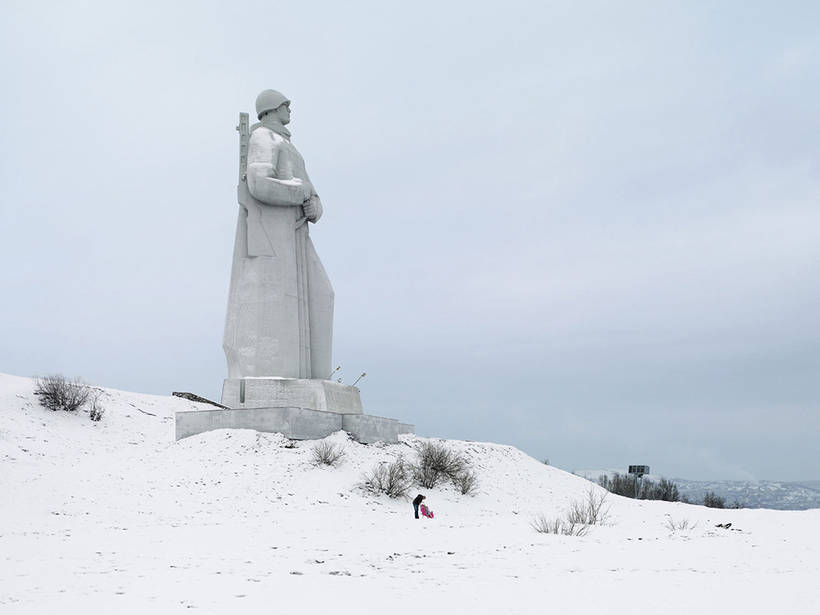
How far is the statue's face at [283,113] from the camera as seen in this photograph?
1719cm

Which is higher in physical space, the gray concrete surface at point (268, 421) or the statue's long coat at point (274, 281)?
the statue's long coat at point (274, 281)

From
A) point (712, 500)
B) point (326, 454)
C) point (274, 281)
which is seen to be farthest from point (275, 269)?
point (712, 500)

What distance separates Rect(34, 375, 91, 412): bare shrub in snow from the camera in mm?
18047

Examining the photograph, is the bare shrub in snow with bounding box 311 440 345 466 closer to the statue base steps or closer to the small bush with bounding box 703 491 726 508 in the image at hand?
the statue base steps

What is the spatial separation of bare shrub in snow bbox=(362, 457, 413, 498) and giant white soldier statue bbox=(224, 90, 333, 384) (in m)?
2.84

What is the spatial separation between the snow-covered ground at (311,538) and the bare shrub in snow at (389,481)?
16 centimetres

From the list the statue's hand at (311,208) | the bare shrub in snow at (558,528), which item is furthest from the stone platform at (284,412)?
the bare shrub in snow at (558,528)

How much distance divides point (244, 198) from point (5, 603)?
433 inches

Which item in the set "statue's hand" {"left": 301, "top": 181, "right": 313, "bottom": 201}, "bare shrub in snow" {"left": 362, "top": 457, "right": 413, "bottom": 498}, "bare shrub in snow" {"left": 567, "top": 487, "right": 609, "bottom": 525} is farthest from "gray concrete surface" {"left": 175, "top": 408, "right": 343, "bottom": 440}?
"bare shrub in snow" {"left": 567, "top": 487, "right": 609, "bottom": 525}

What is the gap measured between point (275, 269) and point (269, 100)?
Result: 11.7 feet

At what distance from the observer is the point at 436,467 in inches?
622

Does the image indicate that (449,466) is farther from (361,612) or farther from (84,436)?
(361,612)

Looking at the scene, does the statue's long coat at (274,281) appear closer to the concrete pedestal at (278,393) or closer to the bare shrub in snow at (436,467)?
the concrete pedestal at (278,393)

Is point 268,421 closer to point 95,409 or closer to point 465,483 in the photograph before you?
point 465,483
